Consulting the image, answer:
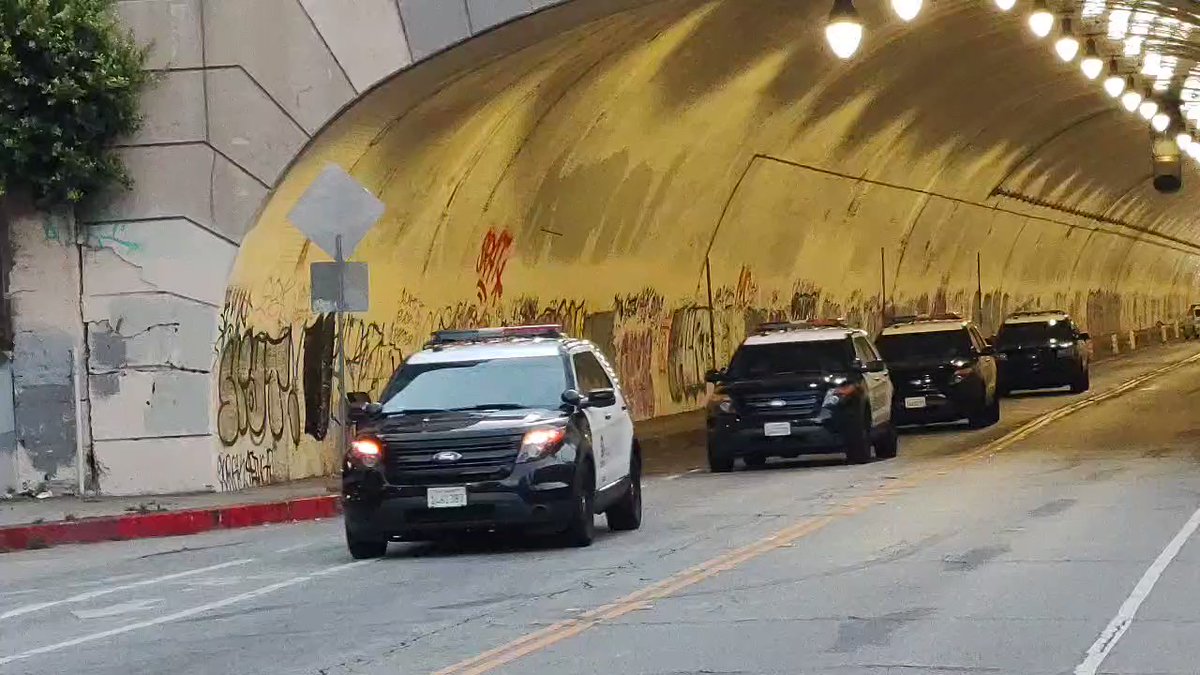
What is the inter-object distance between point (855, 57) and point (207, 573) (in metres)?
20.0

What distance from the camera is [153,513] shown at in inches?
780

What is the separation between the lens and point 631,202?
3266cm

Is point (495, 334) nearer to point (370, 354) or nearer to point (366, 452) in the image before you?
point (366, 452)

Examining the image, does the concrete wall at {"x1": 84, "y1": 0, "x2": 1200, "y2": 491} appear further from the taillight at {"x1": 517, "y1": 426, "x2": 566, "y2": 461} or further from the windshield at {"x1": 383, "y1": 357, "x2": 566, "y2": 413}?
the taillight at {"x1": 517, "y1": 426, "x2": 566, "y2": 461}

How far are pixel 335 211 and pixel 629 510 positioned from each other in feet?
17.9

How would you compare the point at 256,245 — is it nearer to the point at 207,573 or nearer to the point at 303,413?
the point at 303,413

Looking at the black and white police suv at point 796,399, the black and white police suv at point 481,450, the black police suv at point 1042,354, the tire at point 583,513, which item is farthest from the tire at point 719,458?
the black police suv at point 1042,354

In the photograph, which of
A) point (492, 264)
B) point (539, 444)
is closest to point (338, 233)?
point (539, 444)

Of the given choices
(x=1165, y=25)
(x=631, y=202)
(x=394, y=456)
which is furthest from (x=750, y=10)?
(x=394, y=456)

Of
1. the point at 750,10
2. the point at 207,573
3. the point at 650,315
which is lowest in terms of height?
the point at 207,573

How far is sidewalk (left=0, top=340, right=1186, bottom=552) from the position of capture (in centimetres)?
1909

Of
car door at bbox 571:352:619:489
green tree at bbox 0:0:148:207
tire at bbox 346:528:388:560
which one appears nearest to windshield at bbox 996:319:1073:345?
green tree at bbox 0:0:148:207

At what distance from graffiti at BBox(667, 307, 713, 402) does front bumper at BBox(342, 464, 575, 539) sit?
21.7 metres

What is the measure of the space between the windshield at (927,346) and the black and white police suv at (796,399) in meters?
5.84
